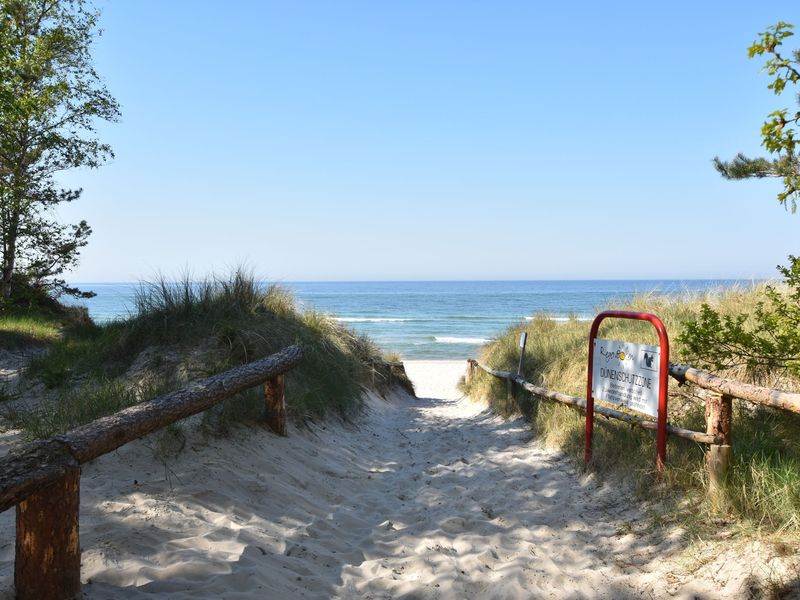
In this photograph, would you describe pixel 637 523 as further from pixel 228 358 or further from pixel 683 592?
pixel 228 358

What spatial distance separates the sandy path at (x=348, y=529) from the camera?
3275 mm

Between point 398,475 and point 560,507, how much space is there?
6.14ft

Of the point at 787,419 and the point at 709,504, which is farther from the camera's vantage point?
the point at 787,419

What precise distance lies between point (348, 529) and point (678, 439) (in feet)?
9.30

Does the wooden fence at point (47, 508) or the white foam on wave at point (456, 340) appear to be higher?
the wooden fence at point (47, 508)

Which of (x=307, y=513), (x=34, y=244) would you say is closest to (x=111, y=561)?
(x=307, y=513)

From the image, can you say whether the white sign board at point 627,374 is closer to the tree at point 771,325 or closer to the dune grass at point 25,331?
the tree at point 771,325

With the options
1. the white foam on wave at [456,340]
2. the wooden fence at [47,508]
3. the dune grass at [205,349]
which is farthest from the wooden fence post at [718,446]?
the white foam on wave at [456,340]

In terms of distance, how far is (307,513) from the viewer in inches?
182

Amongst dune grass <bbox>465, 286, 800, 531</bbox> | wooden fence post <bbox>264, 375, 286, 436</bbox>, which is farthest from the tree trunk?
dune grass <bbox>465, 286, 800, 531</bbox>

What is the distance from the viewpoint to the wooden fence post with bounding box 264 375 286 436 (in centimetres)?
615

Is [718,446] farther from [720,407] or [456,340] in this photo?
[456,340]

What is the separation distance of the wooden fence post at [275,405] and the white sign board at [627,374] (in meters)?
3.22

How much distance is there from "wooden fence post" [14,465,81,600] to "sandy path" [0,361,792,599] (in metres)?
0.16
